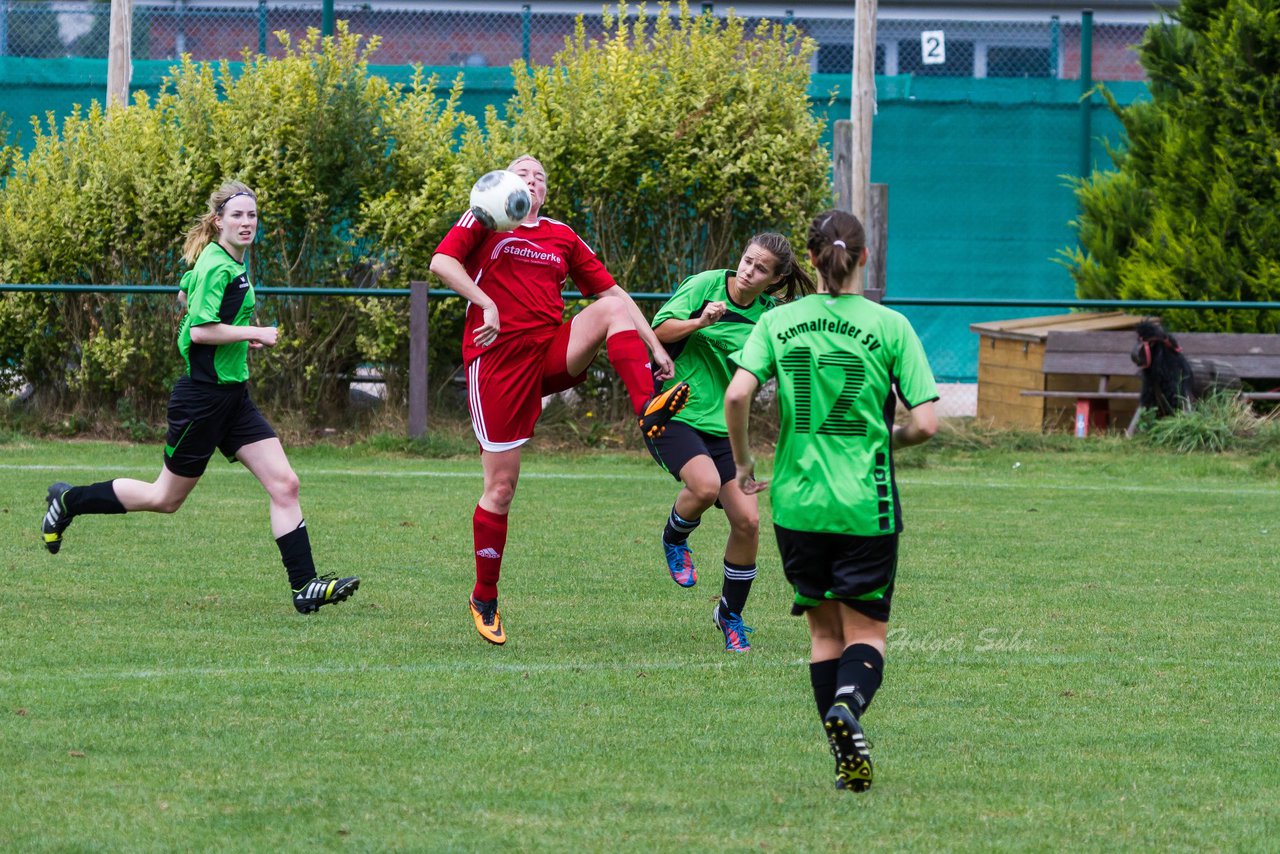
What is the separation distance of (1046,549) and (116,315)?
8257 millimetres

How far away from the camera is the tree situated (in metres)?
15.0

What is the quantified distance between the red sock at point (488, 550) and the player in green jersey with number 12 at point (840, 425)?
2154mm

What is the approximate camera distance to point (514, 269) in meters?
6.66

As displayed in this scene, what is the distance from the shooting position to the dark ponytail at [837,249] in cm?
463

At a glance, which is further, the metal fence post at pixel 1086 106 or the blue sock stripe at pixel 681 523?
the metal fence post at pixel 1086 106

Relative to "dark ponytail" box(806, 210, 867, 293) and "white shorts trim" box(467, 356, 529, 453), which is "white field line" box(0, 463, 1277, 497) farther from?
"dark ponytail" box(806, 210, 867, 293)

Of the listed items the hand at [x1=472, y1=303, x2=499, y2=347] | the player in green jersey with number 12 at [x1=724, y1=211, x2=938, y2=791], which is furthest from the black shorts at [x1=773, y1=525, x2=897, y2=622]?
the hand at [x1=472, y1=303, x2=499, y2=347]

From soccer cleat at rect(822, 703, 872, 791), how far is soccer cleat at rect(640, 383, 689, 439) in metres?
→ 2.27

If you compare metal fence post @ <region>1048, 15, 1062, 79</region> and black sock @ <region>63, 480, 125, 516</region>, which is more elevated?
metal fence post @ <region>1048, 15, 1062, 79</region>

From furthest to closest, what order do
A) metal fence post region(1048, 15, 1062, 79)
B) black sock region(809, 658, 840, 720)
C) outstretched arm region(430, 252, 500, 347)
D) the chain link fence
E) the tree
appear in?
the chain link fence, metal fence post region(1048, 15, 1062, 79), the tree, outstretched arm region(430, 252, 500, 347), black sock region(809, 658, 840, 720)

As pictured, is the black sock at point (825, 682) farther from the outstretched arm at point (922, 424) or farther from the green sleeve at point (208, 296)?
the green sleeve at point (208, 296)

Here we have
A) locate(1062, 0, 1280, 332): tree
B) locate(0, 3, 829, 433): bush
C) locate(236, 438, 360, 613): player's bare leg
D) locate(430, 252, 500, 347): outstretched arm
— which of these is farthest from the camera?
locate(1062, 0, 1280, 332): tree

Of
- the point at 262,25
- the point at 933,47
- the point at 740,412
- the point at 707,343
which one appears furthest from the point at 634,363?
the point at 933,47

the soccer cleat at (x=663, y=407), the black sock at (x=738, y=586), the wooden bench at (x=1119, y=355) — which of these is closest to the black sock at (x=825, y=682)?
the black sock at (x=738, y=586)
